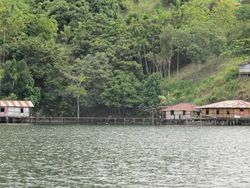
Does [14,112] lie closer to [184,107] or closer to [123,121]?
[123,121]

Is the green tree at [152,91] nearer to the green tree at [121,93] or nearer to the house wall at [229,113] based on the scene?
the green tree at [121,93]

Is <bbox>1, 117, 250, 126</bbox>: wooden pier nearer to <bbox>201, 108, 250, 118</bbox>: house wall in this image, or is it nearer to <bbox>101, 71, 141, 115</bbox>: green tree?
<bbox>201, 108, 250, 118</bbox>: house wall

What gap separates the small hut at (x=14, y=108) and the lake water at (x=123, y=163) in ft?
116

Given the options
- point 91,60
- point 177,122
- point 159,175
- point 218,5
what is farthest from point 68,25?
point 159,175

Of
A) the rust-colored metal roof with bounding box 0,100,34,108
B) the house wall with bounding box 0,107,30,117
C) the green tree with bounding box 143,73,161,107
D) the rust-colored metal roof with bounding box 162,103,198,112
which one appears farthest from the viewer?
the green tree with bounding box 143,73,161,107

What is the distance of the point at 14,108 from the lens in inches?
3725

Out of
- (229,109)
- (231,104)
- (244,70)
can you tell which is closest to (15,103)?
(229,109)

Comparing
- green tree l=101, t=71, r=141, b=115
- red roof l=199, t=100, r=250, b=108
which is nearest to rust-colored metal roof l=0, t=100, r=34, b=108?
green tree l=101, t=71, r=141, b=115

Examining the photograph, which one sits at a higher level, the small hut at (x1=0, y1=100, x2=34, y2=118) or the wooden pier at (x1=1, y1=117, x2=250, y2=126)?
the small hut at (x1=0, y1=100, x2=34, y2=118)

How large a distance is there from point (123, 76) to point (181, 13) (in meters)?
25.3

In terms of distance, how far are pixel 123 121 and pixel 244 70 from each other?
72.7 feet

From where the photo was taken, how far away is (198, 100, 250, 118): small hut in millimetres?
90250

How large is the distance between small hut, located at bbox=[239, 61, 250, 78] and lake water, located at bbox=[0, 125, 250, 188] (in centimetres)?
4234

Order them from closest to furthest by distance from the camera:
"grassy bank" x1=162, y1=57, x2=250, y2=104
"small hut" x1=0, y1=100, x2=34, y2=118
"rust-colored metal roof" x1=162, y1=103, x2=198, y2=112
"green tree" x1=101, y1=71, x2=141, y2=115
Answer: "small hut" x1=0, y1=100, x2=34, y2=118 < "rust-colored metal roof" x1=162, y1=103, x2=198, y2=112 < "green tree" x1=101, y1=71, x2=141, y2=115 < "grassy bank" x1=162, y1=57, x2=250, y2=104
